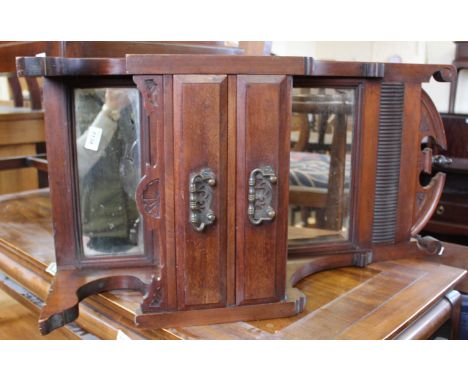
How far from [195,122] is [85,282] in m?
0.31

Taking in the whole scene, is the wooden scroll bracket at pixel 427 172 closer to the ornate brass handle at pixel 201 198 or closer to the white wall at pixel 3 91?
the ornate brass handle at pixel 201 198

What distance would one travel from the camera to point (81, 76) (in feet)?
2.57

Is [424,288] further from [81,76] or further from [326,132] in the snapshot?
[81,76]

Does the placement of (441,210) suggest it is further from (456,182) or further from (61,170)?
(61,170)

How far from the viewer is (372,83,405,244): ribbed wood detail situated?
0.92 metres

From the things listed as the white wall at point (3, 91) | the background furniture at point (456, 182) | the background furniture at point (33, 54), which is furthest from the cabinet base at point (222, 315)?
the white wall at point (3, 91)

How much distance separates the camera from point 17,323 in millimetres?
1013

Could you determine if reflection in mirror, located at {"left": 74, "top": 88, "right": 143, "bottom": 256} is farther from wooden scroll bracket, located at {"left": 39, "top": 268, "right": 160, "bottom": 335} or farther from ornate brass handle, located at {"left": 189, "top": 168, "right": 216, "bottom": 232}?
ornate brass handle, located at {"left": 189, "top": 168, "right": 216, "bottom": 232}

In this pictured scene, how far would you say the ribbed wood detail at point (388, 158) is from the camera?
92 cm

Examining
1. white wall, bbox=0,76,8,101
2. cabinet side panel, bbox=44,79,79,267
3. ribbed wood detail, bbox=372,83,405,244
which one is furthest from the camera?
white wall, bbox=0,76,8,101

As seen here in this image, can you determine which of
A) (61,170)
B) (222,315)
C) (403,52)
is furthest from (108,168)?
(403,52)

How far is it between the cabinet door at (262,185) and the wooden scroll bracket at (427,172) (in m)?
0.37

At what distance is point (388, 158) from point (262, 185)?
324 millimetres

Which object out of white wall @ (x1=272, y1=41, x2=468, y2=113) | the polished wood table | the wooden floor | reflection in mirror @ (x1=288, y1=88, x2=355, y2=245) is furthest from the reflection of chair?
white wall @ (x1=272, y1=41, x2=468, y2=113)
